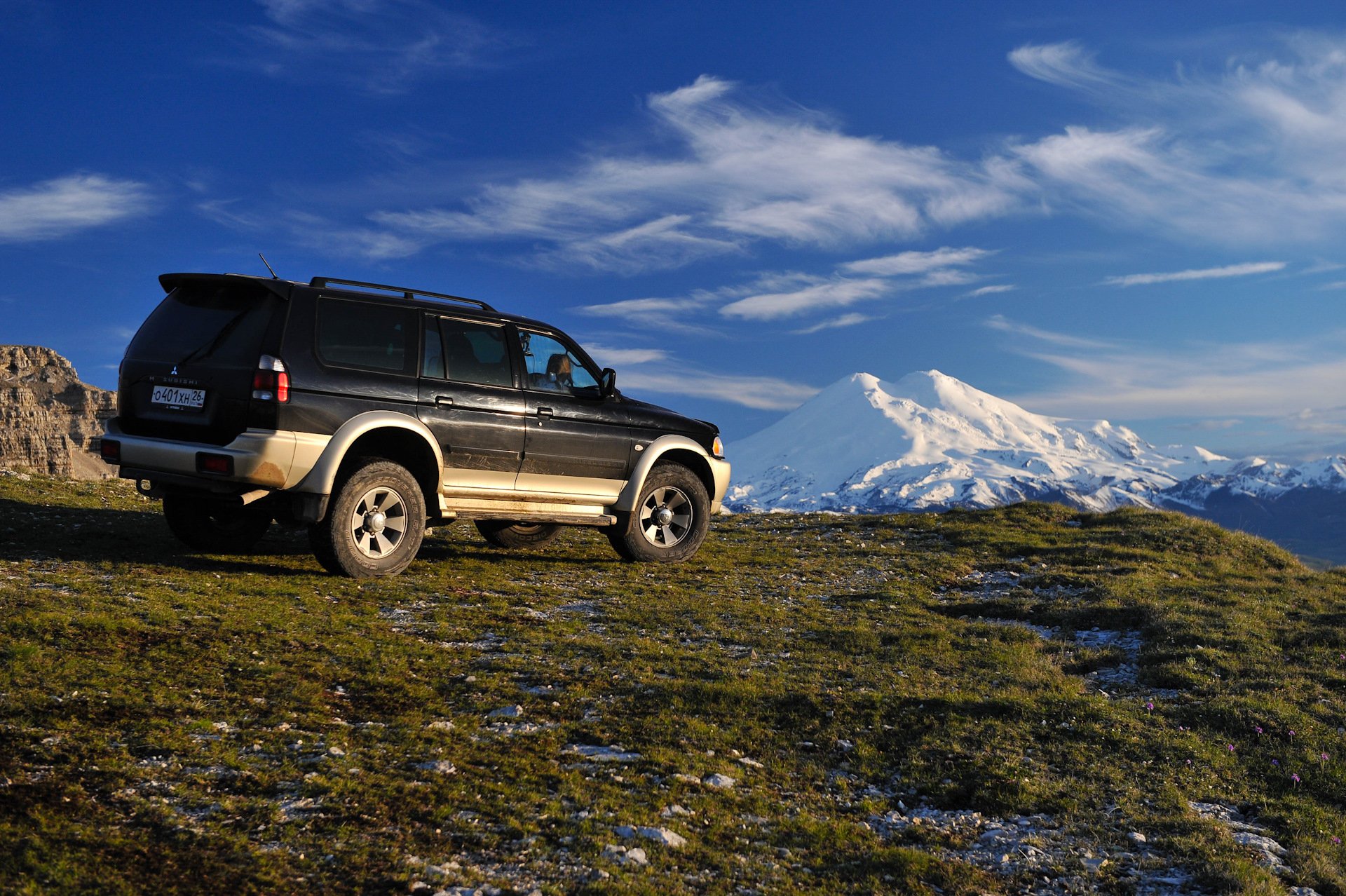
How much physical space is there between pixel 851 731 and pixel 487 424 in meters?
5.65

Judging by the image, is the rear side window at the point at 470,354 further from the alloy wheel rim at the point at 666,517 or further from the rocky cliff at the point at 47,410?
the rocky cliff at the point at 47,410

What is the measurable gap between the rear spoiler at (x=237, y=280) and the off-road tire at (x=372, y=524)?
1.85 m

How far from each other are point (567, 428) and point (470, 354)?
145cm

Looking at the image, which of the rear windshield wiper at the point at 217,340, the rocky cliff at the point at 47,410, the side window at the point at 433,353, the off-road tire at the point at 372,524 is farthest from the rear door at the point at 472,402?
the rocky cliff at the point at 47,410

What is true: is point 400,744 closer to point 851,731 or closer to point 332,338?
point 851,731

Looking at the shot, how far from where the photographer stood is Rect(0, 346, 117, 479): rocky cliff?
127 m

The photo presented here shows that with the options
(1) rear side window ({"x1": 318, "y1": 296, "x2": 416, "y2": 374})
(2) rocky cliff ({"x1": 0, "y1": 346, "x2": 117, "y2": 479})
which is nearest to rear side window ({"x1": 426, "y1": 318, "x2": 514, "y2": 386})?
(1) rear side window ({"x1": 318, "y1": 296, "x2": 416, "y2": 374})

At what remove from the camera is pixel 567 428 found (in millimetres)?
11359

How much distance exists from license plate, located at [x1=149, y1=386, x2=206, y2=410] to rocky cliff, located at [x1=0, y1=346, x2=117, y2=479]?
13184 cm

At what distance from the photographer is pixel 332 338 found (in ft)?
31.6

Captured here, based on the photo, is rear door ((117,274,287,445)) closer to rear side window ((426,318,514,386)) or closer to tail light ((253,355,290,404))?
tail light ((253,355,290,404))

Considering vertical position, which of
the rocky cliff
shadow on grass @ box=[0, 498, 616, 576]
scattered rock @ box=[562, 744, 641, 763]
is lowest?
scattered rock @ box=[562, 744, 641, 763]

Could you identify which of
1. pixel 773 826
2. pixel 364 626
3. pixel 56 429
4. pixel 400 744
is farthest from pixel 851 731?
pixel 56 429

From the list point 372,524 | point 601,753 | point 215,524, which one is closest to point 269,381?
point 372,524
